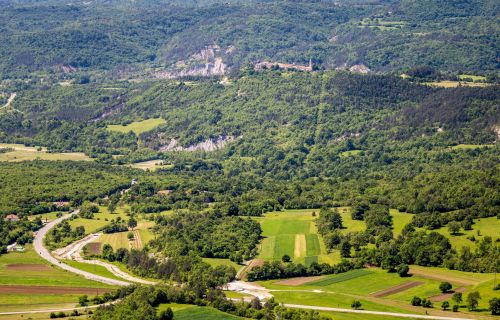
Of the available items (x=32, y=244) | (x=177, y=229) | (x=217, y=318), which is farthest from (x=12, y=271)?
(x=217, y=318)

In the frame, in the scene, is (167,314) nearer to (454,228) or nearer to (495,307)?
(495,307)

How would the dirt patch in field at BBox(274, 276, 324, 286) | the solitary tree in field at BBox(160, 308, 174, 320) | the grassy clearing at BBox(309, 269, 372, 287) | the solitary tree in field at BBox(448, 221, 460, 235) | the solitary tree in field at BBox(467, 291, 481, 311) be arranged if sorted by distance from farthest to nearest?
the solitary tree in field at BBox(448, 221, 460, 235)
the dirt patch in field at BBox(274, 276, 324, 286)
the grassy clearing at BBox(309, 269, 372, 287)
the solitary tree in field at BBox(467, 291, 481, 311)
the solitary tree in field at BBox(160, 308, 174, 320)

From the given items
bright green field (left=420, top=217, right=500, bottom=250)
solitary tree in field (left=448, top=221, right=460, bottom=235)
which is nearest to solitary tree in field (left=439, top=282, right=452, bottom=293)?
bright green field (left=420, top=217, right=500, bottom=250)

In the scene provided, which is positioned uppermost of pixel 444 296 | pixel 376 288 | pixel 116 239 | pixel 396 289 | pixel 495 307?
pixel 495 307

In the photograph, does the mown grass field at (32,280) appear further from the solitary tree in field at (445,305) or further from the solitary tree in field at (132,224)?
the solitary tree in field at (445,305)

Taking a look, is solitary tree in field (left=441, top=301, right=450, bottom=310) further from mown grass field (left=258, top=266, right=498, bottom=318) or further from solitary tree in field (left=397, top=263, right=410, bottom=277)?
solitary tree in field (left=397, top=263, right=410, bottom=277)

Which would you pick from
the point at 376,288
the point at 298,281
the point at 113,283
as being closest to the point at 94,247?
the point at 113,283
